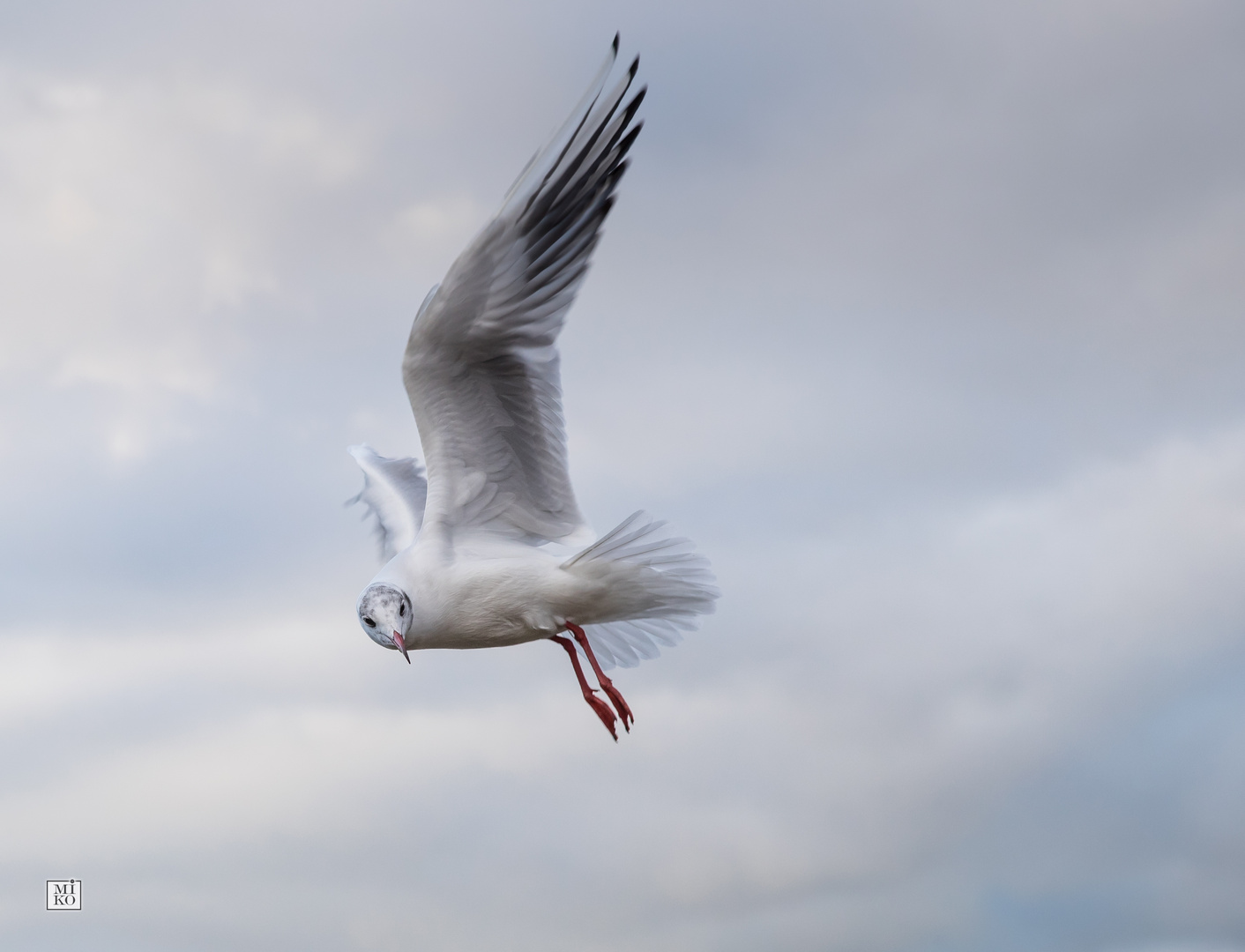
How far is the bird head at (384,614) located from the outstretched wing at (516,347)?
858 millimetres

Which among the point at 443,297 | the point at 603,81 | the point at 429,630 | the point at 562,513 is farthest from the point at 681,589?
the point at 603,81

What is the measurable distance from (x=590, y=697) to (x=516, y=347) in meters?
2.25

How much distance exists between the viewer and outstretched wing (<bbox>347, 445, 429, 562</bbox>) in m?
11.0

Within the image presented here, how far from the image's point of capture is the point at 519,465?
9.22 m

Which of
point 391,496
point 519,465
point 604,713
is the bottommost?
point 604,713

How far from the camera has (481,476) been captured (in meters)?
9.11

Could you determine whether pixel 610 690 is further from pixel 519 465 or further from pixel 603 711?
pixel 519 465

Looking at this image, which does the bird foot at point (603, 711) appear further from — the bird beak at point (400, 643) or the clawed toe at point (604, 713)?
the bird beak at point (400, 643)

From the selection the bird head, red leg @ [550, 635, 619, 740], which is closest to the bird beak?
the bird head

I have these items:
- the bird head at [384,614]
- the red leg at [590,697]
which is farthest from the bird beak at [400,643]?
the red leg at [590,697]

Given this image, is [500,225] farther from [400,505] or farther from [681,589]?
[400,505]

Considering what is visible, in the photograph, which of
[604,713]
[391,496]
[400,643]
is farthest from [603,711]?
[391,496]

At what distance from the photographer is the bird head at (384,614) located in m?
8.22

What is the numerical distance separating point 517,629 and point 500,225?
2.44 meters
